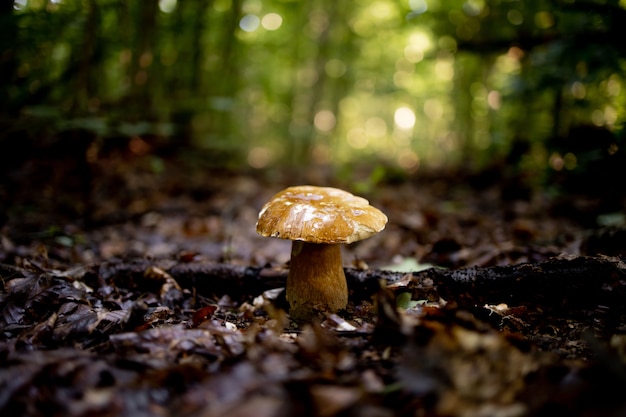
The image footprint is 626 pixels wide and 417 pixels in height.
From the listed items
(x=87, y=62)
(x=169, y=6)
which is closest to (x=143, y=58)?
(x=87, y=62)

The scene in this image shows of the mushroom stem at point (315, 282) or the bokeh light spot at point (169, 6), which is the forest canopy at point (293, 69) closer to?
the bokeh light spot at point (169, 6)

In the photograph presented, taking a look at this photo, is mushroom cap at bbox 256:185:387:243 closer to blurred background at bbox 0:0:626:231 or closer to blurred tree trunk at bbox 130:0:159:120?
blurred background at bbox 0:0:626:231

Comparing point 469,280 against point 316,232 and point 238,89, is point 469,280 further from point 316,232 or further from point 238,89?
point 238,89

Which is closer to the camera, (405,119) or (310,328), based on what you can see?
(310,328)

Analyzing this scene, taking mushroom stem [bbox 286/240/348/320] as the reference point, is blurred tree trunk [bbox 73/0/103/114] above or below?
above

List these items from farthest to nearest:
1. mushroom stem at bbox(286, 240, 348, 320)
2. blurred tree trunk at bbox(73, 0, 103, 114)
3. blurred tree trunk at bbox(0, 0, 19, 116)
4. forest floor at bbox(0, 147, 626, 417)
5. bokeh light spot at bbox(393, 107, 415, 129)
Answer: bokeh light spot at bbox(393, 107, 415, 129) < blurred tree trunk at bbox(73, 0, 103, 114) < blurred tree trunk at bbox(0, 0, 19, 116) < mushroom stem at bbox(286, 240, 348, 320) < forest floor at bbox(0, 147, 626, 417)

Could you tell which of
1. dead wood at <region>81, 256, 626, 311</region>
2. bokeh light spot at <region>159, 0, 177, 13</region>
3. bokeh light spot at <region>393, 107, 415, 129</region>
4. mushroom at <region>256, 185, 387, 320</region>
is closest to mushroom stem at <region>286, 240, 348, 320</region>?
mushroom at <region>256, 185, 387, 320</region>

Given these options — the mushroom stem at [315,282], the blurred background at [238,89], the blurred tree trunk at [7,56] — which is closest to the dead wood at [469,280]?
the mushroom stem at [315,282]

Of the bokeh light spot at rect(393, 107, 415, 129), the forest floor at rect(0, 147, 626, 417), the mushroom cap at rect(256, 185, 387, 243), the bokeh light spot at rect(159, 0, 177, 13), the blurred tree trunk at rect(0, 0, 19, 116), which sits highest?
the bokeh light spot at rect(393, 107, 415, 129)
